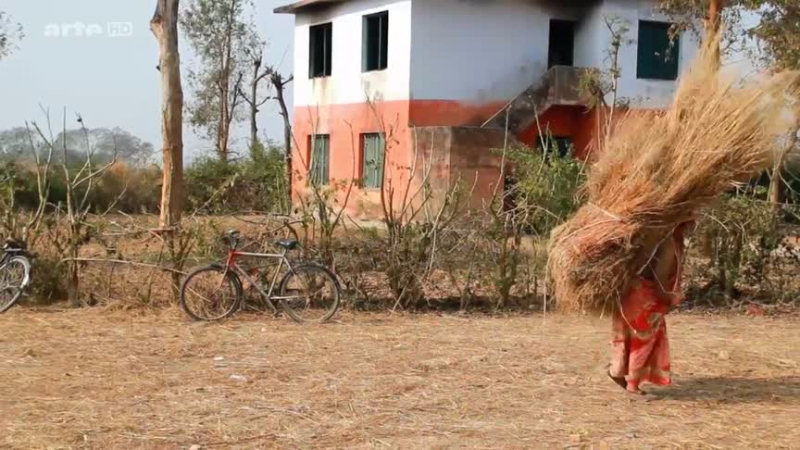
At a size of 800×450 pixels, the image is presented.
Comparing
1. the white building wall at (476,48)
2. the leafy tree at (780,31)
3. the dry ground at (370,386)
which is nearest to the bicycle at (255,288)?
the dry ground at (370,386)

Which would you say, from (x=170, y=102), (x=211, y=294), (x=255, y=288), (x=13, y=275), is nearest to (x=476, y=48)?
(x=170, y=102)

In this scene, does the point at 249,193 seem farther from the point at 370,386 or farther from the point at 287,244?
the point at 370,386

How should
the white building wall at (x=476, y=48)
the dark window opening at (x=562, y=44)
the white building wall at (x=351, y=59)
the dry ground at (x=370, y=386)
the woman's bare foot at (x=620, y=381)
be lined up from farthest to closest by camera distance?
the dark window opening at (x=562, y=44) < the white building wall at (x=351, y=59) < the white building wall at (x=476, y=48) < the woman's bare foot at (x=620, y=381) < the dry ground at (x=370, y=386)

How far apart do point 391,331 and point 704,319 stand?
3.43 m

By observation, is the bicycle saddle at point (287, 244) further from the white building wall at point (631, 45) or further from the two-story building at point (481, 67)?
the white building wall at point (631, 45)

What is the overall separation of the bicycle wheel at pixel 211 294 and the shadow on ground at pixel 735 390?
4285mm

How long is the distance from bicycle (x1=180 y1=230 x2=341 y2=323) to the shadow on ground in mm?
3620

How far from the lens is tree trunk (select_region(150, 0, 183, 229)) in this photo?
10516mm

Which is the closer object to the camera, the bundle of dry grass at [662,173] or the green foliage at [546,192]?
the bundle of dry grass at [662,173]

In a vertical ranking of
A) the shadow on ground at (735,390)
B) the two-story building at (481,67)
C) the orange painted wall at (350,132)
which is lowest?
the shadow on ground at (735,390)

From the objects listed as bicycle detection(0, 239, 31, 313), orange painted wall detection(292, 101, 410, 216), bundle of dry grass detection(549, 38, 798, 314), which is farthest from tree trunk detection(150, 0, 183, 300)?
orange painted wall detection(292, 101, 410, 216)

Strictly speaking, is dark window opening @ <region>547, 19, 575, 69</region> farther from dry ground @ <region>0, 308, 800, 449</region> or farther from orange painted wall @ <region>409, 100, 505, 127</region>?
dry ground @ <region>0, 308, 800, 449</region>

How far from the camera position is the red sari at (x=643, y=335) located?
6469 mm

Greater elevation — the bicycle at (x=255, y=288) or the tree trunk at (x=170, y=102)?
the tree trunk at (x=170, y=102)
